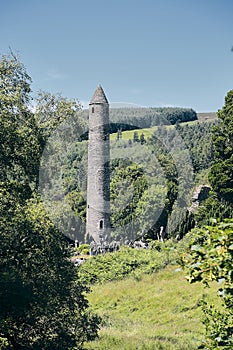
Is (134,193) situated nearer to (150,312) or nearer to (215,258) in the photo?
(150,312)

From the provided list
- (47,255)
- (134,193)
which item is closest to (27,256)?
(47,255)

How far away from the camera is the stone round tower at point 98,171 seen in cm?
3041

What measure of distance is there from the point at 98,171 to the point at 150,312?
1735 centimetres

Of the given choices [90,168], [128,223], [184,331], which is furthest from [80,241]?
[184,331]

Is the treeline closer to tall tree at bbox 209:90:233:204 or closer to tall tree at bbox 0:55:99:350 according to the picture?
tall tree at bbox 209:90:233:204

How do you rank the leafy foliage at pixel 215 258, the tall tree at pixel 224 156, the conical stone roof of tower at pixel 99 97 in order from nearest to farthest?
1. the leafy foliage at pixel 215 258
2. the tall tree at pixel 224 156
3. the conical stone roof of tower at pixel 99 97

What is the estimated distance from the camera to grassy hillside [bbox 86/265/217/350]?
1076cm

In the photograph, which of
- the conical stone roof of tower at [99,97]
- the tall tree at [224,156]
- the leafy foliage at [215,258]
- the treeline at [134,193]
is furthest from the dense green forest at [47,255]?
the conical stone roof of tower at [99,97]

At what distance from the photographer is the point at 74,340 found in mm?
9109

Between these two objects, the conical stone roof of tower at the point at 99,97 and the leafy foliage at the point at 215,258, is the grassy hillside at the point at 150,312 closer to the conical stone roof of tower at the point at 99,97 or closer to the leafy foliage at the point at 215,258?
the leafy foliage at the point at 215,258

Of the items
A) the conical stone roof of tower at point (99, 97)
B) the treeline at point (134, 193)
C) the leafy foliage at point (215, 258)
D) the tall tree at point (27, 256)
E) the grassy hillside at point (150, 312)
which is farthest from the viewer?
the treeline at point (134, 193)

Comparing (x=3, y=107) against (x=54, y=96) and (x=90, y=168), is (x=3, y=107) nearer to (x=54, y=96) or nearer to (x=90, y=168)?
(x=54, y=96)

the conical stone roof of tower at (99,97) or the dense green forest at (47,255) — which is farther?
the conical stone roof of tower at (99,97)

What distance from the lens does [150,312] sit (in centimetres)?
1435
